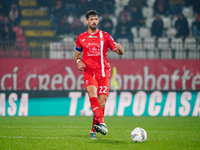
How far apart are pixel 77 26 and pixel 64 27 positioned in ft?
2.47

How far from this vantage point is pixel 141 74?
560 inches

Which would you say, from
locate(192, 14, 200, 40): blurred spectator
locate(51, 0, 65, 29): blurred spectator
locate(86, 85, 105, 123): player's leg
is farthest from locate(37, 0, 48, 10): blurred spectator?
locate(86, 85, 105, 123): player's leg

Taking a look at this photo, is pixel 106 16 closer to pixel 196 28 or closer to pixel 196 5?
pixel 196 28

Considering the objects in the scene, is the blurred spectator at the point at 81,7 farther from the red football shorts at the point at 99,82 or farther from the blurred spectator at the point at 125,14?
the red football shorts at the point at 99,82

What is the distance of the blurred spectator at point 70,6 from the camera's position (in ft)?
63.8

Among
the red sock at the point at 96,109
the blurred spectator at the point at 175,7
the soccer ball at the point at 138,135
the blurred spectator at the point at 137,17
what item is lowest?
the soccer ball at the point at 138,135

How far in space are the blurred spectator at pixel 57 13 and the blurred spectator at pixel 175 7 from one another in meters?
5.30

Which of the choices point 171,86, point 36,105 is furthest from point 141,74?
point 36,105

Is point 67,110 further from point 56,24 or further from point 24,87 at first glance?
point 56,24


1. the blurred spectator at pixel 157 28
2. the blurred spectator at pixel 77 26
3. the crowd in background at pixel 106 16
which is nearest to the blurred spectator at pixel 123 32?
the crowd in background at pixel 106 16

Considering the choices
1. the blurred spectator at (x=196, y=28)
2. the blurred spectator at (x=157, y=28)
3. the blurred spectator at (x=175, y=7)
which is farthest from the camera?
the blurred spectator at (x=175, y=7)

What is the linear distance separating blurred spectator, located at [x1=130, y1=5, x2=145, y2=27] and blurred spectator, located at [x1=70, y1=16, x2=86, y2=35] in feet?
7.88

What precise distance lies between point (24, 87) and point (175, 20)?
8035 mm

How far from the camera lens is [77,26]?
59.7 feet
